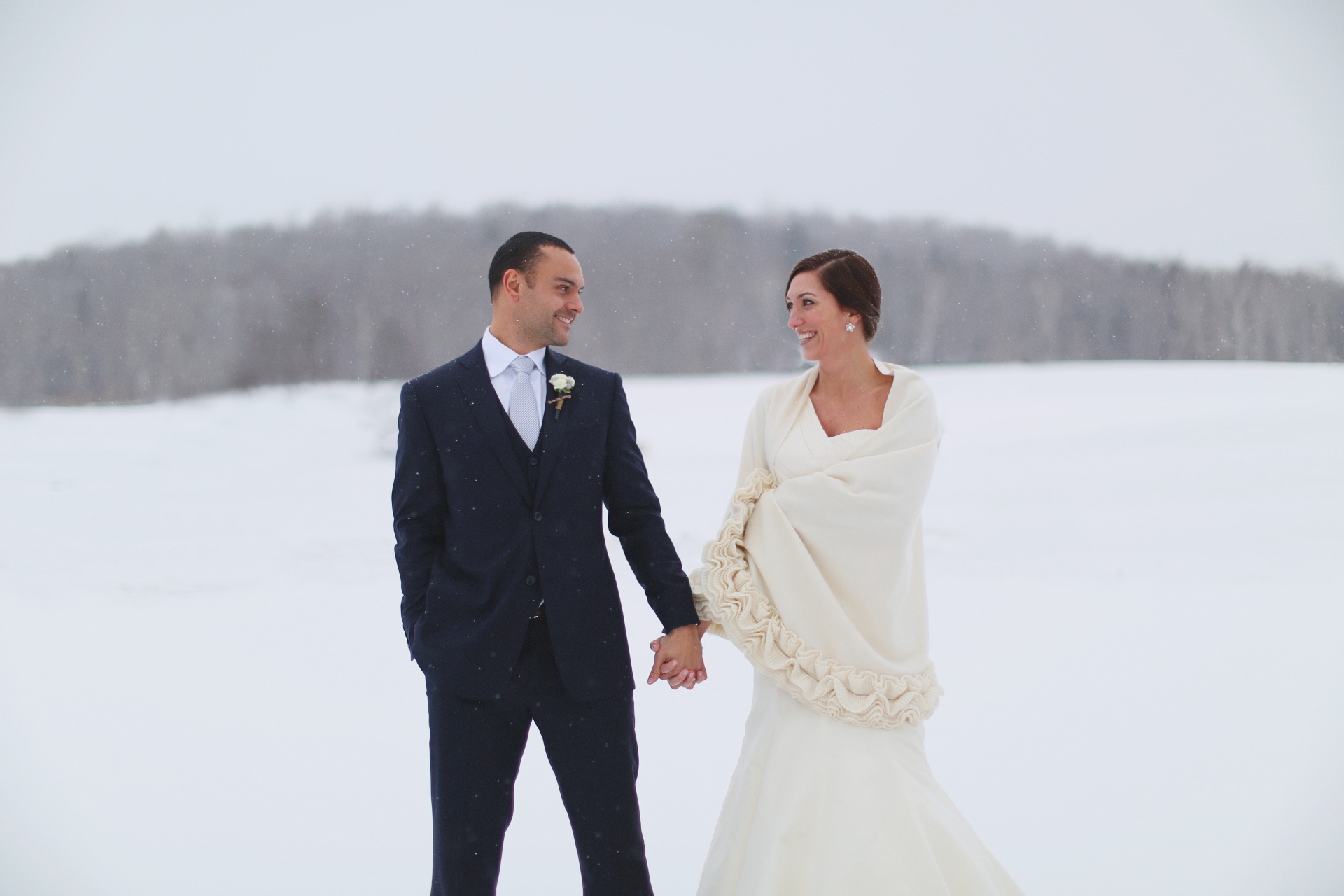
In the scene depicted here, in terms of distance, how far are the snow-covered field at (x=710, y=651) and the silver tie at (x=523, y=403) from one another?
1.51 metres

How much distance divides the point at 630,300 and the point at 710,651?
299 centimetres

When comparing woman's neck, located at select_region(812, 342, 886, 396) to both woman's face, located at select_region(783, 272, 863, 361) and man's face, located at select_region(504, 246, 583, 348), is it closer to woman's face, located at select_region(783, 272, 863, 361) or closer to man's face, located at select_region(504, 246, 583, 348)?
woman's face, located at select_region(783, 272, 863, 361)

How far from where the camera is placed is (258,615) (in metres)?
5.81

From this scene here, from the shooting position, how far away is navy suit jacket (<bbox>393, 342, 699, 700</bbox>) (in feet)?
5.41

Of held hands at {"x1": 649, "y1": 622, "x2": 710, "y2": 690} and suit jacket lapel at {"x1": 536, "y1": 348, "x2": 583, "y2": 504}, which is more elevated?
suit jacket lapel at {"x1": 536, "y1": 348, "x2": 583, "y2": 504}

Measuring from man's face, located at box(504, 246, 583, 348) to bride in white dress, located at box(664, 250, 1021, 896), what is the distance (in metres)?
0.50

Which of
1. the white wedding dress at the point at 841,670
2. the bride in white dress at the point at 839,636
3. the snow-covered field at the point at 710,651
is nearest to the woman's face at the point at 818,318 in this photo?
the bride in white dress at the point at 839,636

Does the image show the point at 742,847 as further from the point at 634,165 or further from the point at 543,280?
the point at 634,165

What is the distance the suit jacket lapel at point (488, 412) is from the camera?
1.68 meters

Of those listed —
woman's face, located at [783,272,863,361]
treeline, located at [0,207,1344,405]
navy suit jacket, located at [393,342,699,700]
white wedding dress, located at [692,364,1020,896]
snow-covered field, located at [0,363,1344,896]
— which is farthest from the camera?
treeline, located at [0,207,1344,405]

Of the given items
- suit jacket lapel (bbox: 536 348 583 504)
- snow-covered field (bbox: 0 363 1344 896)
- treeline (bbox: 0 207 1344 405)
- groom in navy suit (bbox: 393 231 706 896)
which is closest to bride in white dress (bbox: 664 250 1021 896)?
groom in navy suit (bbox: 393 231 706 896)

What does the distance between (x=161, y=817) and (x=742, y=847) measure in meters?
2.36

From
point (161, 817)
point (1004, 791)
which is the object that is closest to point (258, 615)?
point (161, 817)

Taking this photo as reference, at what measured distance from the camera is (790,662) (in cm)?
178
